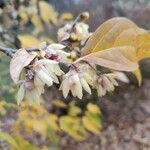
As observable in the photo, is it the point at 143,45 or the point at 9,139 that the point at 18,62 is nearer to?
the point at 143,45

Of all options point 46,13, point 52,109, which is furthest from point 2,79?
point 52,109

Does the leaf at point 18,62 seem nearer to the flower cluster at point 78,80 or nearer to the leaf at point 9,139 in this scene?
the flower cluster at point 78,80

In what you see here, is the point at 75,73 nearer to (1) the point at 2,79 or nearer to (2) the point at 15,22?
(1) the point at 2,79

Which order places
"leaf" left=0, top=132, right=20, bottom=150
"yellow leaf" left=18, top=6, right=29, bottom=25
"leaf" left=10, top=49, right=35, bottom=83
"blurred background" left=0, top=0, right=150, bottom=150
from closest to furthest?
"leaf" left=10, top=49, right=35, bottom=83, "leaf" left=0, top=132, right=20, bottom=150, "yellow leaf" left=18, top=6, right=29, bottom=25, "blurred background" left=0, top=0, right=150, bottom=150

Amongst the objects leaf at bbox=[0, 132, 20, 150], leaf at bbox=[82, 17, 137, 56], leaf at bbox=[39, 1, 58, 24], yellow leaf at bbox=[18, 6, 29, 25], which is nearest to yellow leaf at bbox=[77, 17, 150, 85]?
leaf at bbox=[82, 17, 137, 56]

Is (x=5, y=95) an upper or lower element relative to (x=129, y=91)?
upper

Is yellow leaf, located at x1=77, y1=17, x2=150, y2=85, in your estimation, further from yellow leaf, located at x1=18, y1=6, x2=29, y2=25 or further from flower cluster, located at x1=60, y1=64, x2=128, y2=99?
yellow leaf, located at x1=18, y1=6, x2=29, y2=25
